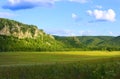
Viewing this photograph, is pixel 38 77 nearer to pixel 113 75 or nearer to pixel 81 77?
pixel 81 77

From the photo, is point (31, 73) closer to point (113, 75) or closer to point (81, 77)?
point (81, 77)

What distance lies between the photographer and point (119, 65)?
950 inches

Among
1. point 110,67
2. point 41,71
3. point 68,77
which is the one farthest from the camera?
point 41,71

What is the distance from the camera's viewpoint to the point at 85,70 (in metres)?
23.7

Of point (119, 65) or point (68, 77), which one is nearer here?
point (68, 77)

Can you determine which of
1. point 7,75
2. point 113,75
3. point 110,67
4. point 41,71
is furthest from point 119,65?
point 7,75

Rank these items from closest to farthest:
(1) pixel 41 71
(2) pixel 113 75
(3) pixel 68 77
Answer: (2) pixel 113 75, (3) pixel 68 77, (1) pixel 41 71

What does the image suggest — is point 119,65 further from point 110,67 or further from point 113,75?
point 113,75

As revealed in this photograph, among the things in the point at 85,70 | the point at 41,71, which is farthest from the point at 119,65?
the point at 41,71

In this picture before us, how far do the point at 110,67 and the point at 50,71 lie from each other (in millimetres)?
4238

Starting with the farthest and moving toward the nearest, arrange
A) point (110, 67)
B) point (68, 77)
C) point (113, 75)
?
point (110, 67) → point (68, 77) → point (113, 75)

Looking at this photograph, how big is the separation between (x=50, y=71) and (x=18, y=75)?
2285 mm

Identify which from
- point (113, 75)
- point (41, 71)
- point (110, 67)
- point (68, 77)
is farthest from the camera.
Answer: point (41, 71)

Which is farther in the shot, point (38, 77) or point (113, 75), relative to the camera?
point (38, 77)
